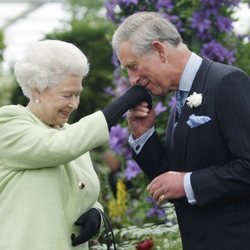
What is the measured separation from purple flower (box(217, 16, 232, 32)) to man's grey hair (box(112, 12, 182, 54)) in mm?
2603

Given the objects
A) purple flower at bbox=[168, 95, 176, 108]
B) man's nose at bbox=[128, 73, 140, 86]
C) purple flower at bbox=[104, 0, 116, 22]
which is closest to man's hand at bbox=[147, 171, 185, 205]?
man's nose at bbox=[128, 73, 140, 86]

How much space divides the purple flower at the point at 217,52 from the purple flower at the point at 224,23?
0.12 m

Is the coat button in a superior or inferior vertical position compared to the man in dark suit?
inferior

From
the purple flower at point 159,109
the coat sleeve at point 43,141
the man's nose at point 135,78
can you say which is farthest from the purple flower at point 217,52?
the coat sleeve at point 43,141

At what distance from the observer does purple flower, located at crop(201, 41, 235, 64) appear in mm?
5672

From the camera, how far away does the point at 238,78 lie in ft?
9.83

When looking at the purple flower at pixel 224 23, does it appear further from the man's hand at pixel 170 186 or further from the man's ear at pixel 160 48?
the man's hand at pixel 170 186

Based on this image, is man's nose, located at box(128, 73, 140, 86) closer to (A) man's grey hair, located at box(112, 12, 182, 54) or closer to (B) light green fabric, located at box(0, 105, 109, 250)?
(A) man's grey hair, located at box(112, 12, 182, 54)

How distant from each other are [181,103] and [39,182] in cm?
64

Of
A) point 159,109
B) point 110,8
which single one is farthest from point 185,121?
point 110,8

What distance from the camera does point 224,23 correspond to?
5.75 metres

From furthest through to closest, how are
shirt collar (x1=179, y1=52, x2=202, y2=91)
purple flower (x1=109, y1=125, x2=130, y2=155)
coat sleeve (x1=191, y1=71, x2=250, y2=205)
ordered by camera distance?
purple flower (x1=109, y1=125, x2=130, y2=155) → shirt collar (x1=179, y1=52, x2=202, y2=91) → coat sleeve (x1=191, y1=71, x2=250, y2=205)

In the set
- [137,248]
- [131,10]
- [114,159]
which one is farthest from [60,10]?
[137,248]

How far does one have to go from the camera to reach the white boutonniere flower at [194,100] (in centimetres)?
306
